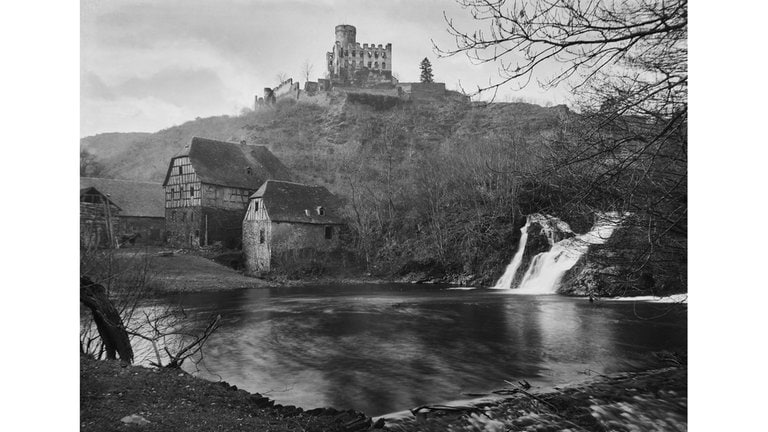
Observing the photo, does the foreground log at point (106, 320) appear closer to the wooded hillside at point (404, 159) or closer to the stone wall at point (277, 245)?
the wooded hillside at point (404, 159)

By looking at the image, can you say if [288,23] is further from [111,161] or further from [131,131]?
[111,161]

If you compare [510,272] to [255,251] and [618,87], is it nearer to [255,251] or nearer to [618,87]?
[255,251]

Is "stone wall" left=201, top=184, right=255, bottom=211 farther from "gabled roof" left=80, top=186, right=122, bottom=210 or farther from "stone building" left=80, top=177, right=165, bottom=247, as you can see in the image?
"gabled roof" left=80, top=186, right=122, bottom=210

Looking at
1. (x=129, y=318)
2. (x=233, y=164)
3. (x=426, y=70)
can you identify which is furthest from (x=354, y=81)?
(x=129, y=318)

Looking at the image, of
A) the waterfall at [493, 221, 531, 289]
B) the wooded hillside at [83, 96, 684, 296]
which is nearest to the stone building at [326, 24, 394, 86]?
the wooded hillside at [83, 96, 684, 296]

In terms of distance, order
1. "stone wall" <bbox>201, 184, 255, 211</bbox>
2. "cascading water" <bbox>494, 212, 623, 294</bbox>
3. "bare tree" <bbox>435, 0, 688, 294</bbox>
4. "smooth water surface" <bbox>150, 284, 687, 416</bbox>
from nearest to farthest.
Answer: "bare tree" <bbox>435, 0, 688, 294</bbox> → "smooth water surface" <bbox>150, 284, 687, 416</bbox> → "stone wall" <bbox>201, 184, 255, 211</bbox> → "cascading water" <bbox>494, 212, 623, 294</bbox>
